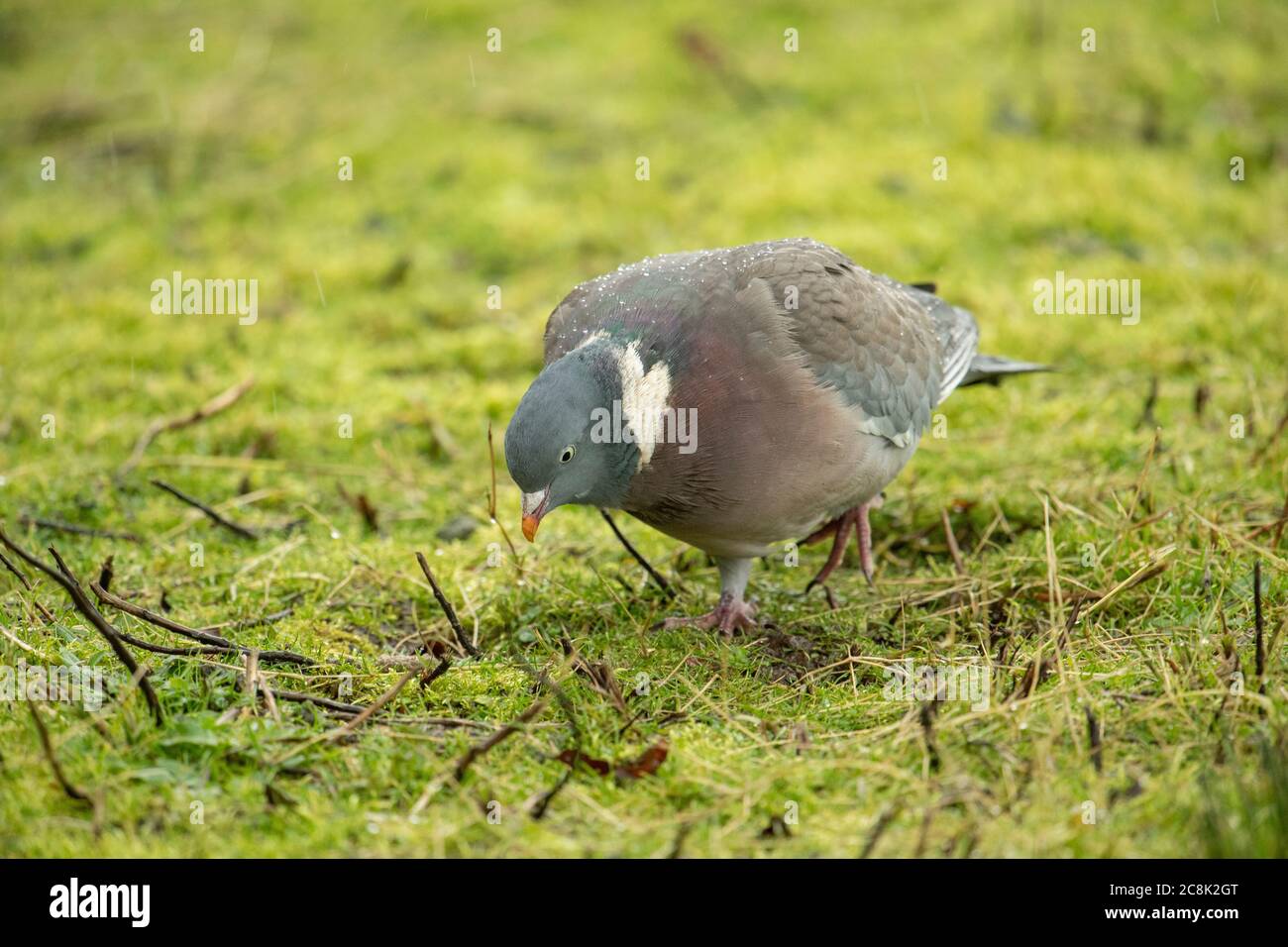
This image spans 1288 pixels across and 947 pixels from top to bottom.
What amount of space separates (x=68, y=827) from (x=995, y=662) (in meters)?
2.29

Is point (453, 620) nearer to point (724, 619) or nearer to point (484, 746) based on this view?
point (484, 746)

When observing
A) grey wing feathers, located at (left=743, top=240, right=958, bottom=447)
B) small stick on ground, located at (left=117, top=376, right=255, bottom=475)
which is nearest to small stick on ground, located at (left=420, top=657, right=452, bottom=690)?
grey wing feathers, located at (left=743, top=240, right=958, bottom=447)

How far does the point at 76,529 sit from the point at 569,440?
2.05m

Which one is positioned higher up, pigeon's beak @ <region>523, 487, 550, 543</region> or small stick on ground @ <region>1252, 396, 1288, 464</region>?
small stick on ground @ <region>1252, 396, 1288, 464</region>

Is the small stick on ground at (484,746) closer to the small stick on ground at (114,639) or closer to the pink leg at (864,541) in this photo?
the small stick on ground at (114,639)

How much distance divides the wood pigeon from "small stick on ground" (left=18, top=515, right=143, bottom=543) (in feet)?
5.53

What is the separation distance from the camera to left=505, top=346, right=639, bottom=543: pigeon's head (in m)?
3.37

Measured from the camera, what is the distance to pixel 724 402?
3.58 meters

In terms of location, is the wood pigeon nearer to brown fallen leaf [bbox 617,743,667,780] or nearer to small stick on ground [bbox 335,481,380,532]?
brown fallen leaf [bbox 617,743,667,780]

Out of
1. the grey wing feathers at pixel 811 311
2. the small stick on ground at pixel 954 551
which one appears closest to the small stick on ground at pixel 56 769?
the grey wing feathers at pixel 811 311

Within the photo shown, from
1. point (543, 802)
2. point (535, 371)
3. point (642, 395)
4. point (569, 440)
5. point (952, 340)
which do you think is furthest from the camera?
point (535, 371)

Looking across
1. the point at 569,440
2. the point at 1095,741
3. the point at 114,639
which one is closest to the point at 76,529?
the point at 114,639

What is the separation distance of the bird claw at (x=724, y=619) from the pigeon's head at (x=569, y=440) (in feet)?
1.86

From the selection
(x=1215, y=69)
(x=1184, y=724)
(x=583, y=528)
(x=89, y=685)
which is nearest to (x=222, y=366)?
(x=583, y=528)
